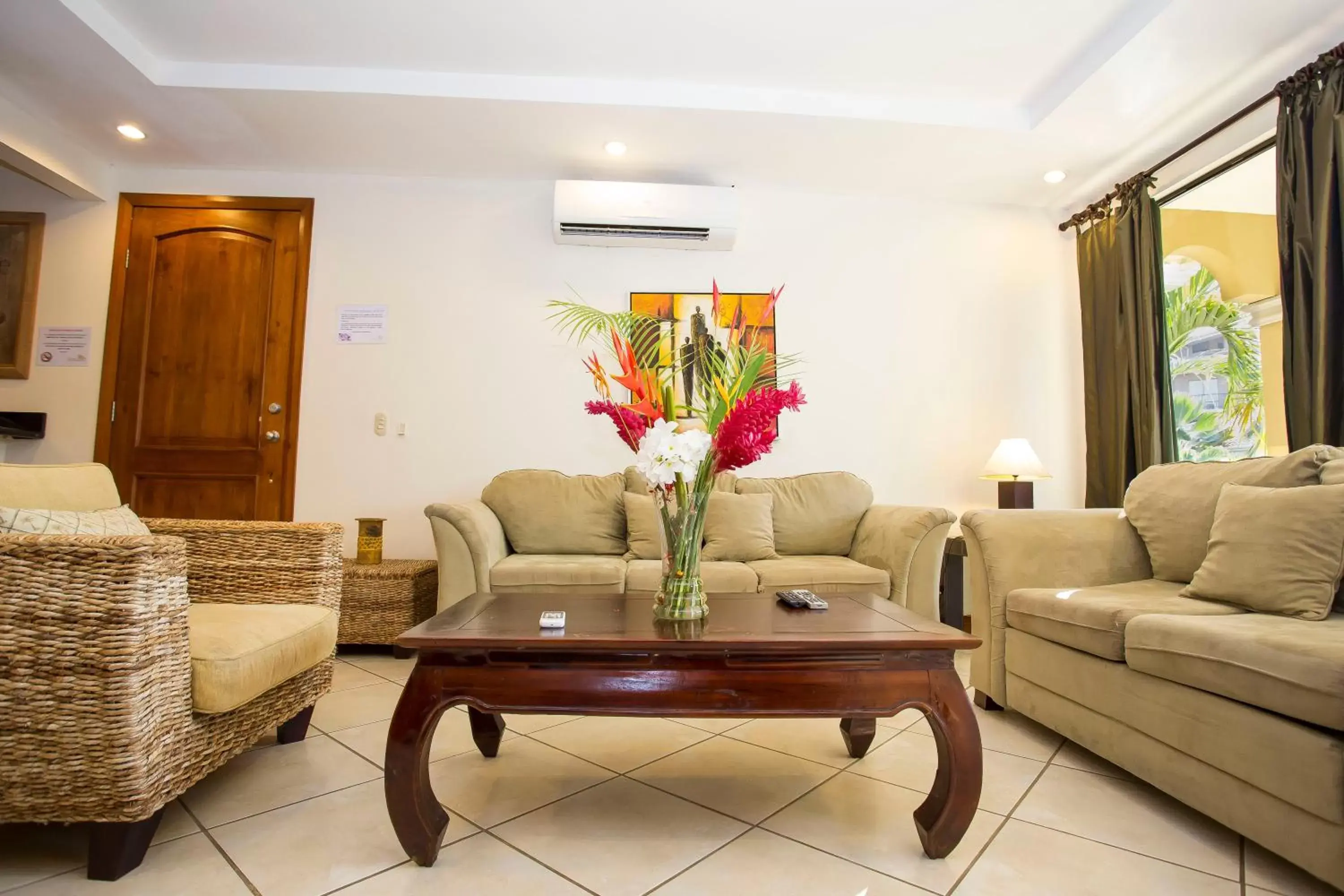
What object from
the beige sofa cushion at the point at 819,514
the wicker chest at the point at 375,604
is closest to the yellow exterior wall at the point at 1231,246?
the beige sofa cushion at the point at 819,514

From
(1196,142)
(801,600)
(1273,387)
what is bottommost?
(801,600)

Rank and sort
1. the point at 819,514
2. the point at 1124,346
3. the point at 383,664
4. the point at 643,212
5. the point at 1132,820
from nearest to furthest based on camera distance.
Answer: the point at 1132,820, the point at 383,664, the point at 819,514, the point at 1124,346, the point at 643,212

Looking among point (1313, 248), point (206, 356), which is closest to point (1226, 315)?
point (1313, 248)

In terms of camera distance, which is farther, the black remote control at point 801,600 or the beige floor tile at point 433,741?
the beige floor tile at point 433,741

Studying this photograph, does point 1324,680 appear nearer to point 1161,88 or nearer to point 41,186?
point 1161,88

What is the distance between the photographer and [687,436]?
1516mm

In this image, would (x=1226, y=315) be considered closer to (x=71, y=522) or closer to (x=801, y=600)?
(x=801, y=600)

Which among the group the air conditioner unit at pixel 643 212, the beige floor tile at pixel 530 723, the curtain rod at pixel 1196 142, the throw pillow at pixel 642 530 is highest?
the curtain rod at pixel 1196 142

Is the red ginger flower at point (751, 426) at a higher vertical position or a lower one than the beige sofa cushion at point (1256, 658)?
higher

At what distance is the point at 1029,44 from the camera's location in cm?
278

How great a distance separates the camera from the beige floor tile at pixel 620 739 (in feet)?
6.15

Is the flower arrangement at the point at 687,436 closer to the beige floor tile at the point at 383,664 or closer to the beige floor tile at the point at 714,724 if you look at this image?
the beige floor tile at the point at 714,724

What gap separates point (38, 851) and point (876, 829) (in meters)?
1.73

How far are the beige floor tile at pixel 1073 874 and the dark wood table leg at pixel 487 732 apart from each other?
46.9 inches
